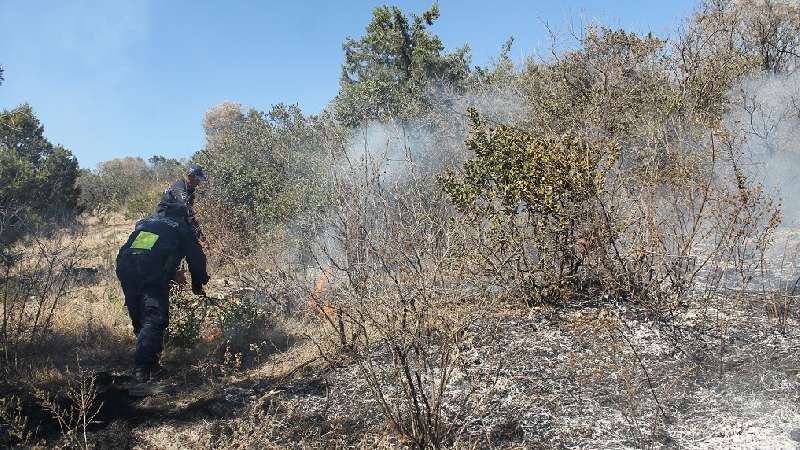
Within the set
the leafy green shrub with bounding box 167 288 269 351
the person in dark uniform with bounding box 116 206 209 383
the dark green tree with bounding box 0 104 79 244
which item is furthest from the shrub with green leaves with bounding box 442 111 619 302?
the dark green tree with bounding box 0 104 79 244

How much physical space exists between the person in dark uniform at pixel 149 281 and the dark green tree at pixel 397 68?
7072 millimetres

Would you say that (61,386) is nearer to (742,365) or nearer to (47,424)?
(47,424)

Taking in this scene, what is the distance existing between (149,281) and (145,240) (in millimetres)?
341

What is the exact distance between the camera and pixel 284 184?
9.18 m

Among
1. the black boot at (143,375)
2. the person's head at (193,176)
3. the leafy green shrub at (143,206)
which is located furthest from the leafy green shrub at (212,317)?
the leafy green shrub at (143,206)

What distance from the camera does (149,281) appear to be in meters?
4.36

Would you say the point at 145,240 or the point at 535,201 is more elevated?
the point at 535,201

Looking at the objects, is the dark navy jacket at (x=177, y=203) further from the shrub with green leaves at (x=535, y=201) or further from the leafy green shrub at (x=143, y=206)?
the leafy green shrub at (x=143, y=206)

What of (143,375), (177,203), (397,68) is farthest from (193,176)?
(397,68)

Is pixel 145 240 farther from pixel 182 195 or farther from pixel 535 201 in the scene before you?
pixel 535 201

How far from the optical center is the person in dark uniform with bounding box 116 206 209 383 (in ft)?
14.1

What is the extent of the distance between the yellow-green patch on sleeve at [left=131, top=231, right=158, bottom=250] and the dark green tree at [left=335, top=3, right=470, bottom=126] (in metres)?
7.14

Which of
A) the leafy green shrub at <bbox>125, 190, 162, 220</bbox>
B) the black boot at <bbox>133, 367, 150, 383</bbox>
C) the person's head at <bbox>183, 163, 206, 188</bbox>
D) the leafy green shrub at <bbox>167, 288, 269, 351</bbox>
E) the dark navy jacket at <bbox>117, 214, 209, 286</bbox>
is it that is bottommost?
the black boot at <bbox>133, 367, 150, 383</bbox>

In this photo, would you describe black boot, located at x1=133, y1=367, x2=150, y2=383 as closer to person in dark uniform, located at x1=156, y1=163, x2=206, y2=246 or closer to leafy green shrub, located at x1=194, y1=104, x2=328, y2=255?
person in dark uniform, located at x1=156, y1=163, x2=206, y2=246
